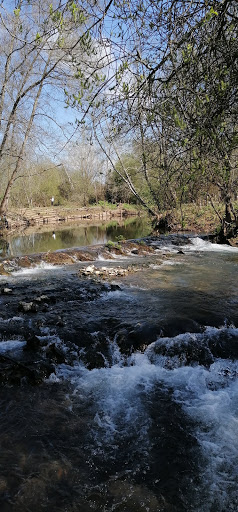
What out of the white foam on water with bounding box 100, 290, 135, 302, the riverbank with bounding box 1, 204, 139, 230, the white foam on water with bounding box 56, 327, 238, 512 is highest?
the riverbank with bounding box 1, 204, 139, 230

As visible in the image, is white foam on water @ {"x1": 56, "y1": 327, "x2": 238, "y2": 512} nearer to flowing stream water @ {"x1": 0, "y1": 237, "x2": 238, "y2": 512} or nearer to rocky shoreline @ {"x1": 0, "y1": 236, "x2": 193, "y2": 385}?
flowing stream water @ {"x1": 0, "y1": 237, "x2": 238, "y2": 512}

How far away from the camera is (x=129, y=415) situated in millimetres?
2992

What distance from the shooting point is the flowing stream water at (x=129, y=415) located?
2193mm

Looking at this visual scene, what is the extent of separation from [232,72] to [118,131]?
4.26 ft

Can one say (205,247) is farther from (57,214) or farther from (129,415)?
(57,214)

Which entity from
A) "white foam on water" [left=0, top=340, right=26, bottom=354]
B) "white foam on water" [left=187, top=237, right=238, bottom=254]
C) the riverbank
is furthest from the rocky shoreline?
the riverbank

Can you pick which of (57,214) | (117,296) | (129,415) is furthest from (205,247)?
(57,214)

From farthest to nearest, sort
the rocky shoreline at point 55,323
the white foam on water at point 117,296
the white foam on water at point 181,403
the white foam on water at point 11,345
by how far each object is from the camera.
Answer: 1. the white foam on water at point 117,296
2. the white foam on water at point 11,345
3. the rocky shoreline at point 55,323
4. the white foam on water at point 181,403

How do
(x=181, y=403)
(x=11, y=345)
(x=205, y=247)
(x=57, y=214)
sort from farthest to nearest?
(x=57, y=214)
(x=205, y=247)
(x=11, y=345)
(x=181, y=403)

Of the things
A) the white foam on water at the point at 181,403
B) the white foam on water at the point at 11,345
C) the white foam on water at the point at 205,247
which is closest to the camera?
the white foam on water at the point at 181,403

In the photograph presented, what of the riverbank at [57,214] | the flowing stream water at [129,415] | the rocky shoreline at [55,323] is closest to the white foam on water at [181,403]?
the flowing stream water at [129,415]

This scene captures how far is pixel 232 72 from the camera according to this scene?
277 centimetres

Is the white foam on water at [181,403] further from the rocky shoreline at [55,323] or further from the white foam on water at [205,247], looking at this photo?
the white foam on water at [205,247]

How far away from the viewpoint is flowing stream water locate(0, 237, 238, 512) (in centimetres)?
219
